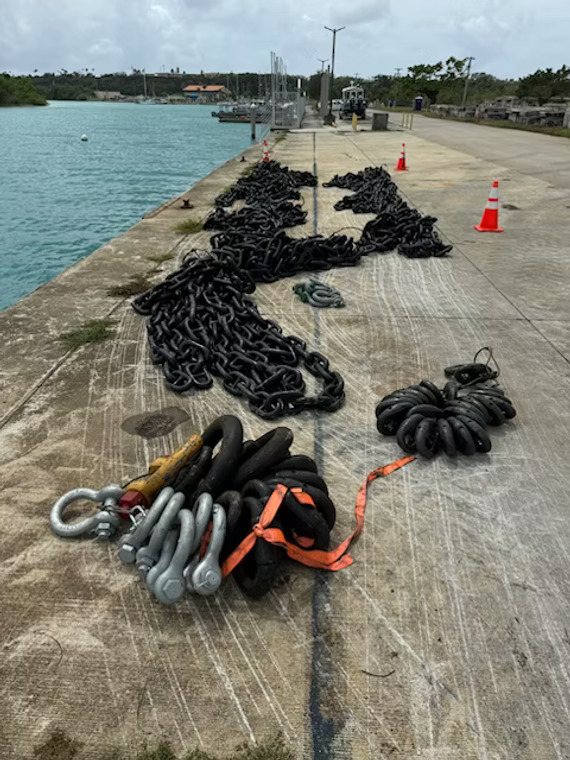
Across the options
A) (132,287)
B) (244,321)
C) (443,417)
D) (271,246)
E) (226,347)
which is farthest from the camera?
(271,246)

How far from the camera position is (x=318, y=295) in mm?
5797

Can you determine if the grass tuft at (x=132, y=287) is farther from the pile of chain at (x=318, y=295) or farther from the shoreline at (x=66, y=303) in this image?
the pile of chain at (x=318, y=295)

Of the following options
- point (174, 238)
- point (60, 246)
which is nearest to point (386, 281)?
point (174, 238)

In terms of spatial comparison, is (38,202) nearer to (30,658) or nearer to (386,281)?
(386,281)

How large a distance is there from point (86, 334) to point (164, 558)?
3.14m

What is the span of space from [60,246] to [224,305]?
10.1m

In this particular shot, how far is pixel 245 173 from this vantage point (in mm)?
16250

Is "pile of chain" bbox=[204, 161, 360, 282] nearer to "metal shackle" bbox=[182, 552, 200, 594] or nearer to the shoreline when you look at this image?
the shoreline

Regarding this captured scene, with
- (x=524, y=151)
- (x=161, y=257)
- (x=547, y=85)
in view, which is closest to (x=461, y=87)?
(x=547, y=85)

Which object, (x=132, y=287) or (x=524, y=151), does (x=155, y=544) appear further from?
(x=524, y=151)

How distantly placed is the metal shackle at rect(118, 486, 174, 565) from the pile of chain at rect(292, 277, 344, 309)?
3.63 meters

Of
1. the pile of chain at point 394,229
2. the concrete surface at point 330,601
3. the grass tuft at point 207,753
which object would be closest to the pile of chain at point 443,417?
the concrete surface at point 330,601

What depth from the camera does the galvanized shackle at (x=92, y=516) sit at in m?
2.65

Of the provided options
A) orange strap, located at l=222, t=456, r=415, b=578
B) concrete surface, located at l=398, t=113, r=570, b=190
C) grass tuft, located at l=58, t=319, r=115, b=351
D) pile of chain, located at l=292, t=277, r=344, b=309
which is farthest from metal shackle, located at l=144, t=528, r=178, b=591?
concrete surface, located at l=398, t=113, r=570, b=190
